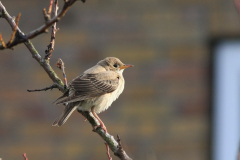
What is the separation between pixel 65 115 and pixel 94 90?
2.08 ft

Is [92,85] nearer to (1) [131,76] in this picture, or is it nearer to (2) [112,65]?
(2) [112,65]

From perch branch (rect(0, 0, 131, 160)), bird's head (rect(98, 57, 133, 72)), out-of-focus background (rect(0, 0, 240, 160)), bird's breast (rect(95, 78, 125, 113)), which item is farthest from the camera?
out-of-focus background (rect(0, 0, 240, 160))

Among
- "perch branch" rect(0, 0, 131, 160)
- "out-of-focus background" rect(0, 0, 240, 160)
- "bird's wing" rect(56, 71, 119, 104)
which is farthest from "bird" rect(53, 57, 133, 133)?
"out-of-focus background" rect(0, 0, 240, 160)

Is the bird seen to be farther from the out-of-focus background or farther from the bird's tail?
the out-of-focus background

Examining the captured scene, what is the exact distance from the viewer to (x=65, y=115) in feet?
14.8

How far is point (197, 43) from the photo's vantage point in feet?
26.5

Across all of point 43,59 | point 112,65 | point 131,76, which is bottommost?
point 131,76

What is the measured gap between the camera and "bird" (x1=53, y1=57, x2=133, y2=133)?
4.55m

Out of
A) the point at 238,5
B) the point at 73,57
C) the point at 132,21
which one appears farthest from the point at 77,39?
the point at 238,5

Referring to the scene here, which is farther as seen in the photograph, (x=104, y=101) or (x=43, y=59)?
(x=104, y=101)

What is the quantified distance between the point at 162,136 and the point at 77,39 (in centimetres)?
242

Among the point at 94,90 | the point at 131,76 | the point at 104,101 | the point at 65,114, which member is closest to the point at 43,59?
the point at 65,114

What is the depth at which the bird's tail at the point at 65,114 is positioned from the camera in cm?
448

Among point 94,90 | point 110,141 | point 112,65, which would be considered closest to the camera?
point 110,141
